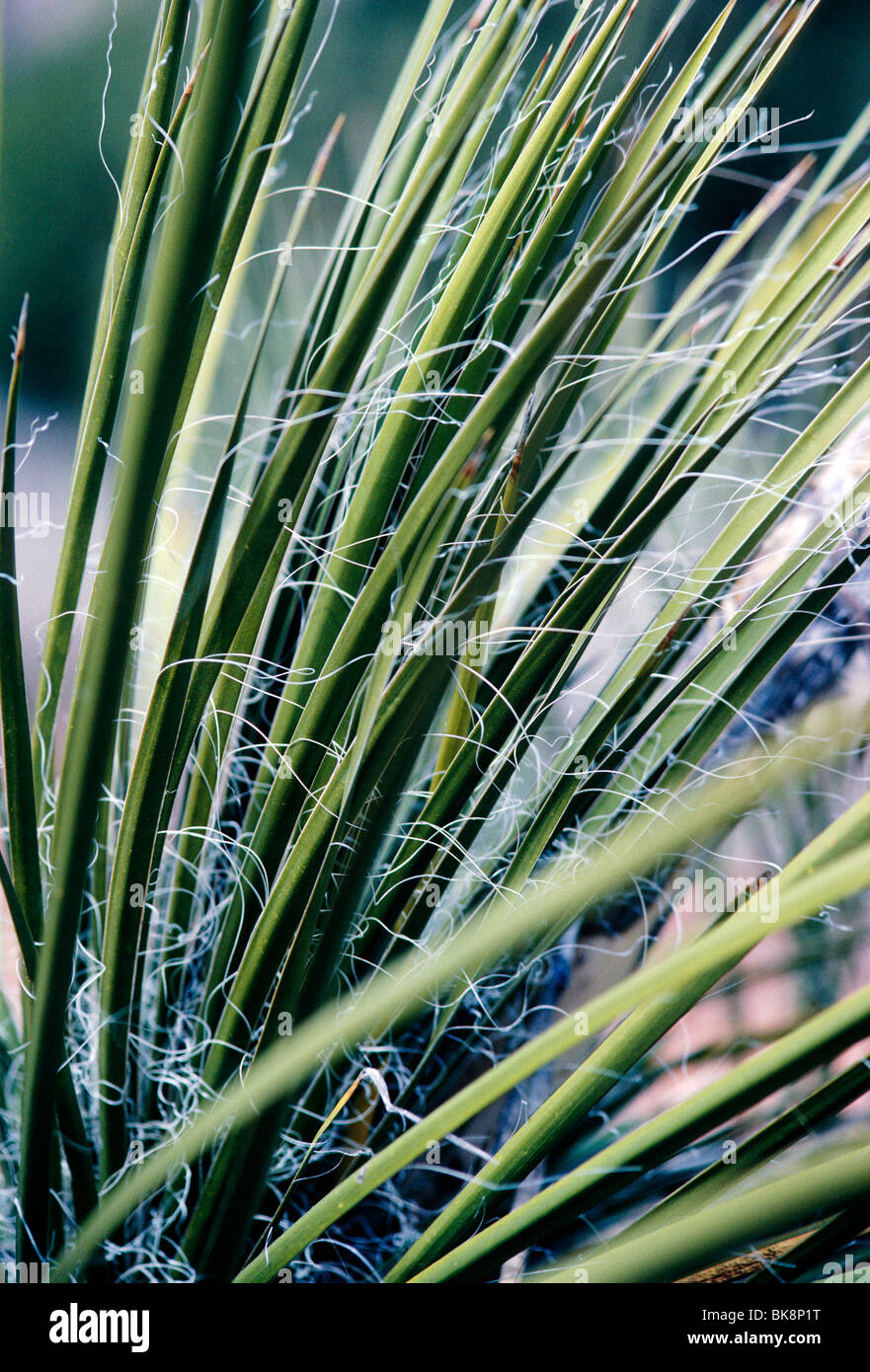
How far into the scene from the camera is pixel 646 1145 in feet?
0.62

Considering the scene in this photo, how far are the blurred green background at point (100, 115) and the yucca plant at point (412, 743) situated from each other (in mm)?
228

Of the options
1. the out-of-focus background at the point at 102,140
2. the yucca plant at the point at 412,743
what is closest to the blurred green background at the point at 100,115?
the out-of-focus background at the point at 102,140

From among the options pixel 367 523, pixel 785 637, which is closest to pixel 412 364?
pixel 367 523

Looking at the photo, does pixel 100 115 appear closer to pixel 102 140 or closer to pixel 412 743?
pixel 102 140

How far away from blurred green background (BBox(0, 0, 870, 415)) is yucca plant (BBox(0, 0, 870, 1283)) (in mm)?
228

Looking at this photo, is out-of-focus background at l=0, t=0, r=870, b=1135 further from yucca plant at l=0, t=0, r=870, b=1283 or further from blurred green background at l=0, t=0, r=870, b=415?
yucca plant at l=0, t=0, r=870, b=1283

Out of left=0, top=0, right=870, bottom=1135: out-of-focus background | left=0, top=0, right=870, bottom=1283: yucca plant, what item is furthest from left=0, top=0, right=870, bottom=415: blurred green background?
left=0, top=0, right=870, bottom=1283: yucca plant

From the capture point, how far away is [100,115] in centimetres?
50

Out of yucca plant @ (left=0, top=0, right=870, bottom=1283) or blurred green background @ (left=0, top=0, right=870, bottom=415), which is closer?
yucca plant @ (left=0, top=0, right=870, bottom=1283)

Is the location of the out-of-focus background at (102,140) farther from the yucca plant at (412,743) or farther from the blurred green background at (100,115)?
the yucca plant at (412,743)

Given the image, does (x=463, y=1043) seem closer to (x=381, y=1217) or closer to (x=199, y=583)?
(x=381, y=1217)

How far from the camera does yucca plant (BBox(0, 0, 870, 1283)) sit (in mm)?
174

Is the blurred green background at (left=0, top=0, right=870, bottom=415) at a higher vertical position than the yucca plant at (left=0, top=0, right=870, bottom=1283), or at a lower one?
higher

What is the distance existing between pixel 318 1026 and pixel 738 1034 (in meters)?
0.31
